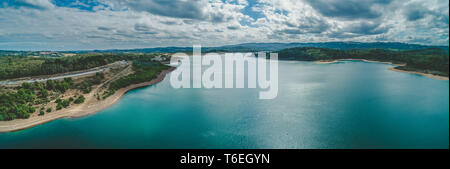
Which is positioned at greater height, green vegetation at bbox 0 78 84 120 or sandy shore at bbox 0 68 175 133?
green vegetation at bbox 0 78 84 120

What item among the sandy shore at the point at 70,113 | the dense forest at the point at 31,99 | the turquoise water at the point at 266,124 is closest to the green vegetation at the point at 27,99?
the dense forest at the point at 31,99

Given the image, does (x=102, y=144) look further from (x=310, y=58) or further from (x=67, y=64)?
(x=310, y=58)

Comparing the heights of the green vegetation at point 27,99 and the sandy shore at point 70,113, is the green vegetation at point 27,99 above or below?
above

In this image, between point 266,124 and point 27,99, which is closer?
point 266,124

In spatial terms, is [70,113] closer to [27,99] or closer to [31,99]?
[31,99]

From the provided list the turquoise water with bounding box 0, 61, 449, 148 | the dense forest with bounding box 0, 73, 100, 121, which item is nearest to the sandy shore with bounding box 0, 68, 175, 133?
the dense forest with bounding box 0, 73, 100, 121

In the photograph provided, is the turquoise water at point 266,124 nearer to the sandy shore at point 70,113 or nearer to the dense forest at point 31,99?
the sandy shore at point 70,113

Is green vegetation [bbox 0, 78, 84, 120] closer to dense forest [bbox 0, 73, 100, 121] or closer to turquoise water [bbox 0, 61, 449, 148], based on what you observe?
dense forest [bbox 0, 73, 100, 121]

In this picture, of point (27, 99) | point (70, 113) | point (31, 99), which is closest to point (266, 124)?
point (70, 113)
